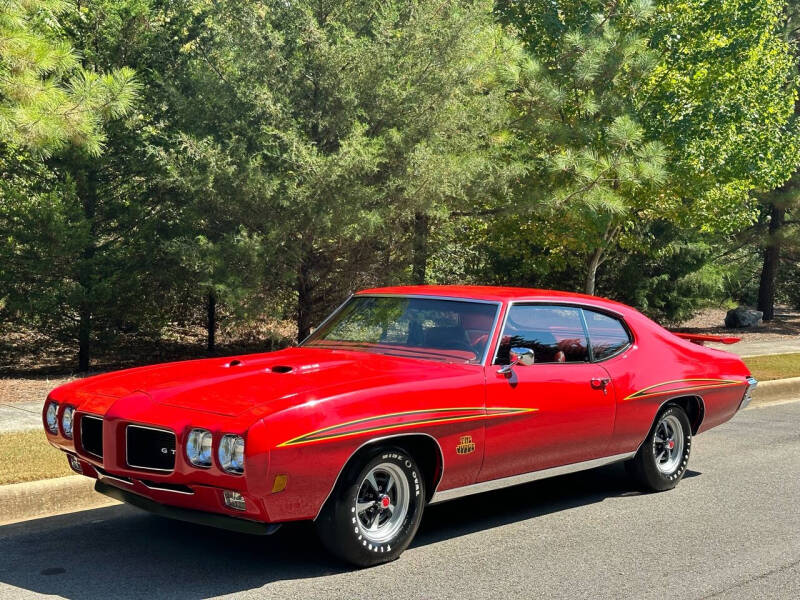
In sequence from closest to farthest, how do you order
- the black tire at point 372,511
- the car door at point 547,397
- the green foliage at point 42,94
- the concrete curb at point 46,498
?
the black tire at point 372,511
the car door at point 547,397
the concrete curb at point 46,498
the green foliage at point 42,94

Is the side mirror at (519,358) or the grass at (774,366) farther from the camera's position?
the grass at (774,366)

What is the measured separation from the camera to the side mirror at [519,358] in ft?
20.4

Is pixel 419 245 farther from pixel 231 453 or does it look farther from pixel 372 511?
pixel 231 453

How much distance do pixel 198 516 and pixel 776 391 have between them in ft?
34.5

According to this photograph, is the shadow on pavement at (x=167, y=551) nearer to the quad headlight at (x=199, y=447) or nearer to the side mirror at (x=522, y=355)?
the quad headlight at (x=199, y=447)

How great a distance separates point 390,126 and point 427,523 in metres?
8.87

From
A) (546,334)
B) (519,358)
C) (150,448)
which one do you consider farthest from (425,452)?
(150,448)

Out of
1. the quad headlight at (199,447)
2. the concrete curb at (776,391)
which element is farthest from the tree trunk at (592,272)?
the quad headlight at (199,447)

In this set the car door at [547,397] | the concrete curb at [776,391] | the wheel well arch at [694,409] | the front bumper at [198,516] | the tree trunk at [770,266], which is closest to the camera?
the front bumper at [198,516]

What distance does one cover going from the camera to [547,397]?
21.1ft

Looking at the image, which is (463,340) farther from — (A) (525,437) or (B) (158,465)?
(B) (158,465)

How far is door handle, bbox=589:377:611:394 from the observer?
6844 millimetres

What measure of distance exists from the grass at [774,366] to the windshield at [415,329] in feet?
28.2

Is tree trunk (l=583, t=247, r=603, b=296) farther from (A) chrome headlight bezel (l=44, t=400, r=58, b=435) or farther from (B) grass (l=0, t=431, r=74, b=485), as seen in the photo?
(A) chrome headlight bezel (l=44, t=400, r=58, b=435)
